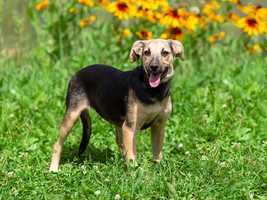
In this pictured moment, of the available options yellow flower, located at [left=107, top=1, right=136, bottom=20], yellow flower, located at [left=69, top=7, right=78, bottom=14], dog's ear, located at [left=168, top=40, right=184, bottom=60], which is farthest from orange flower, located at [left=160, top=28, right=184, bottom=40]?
dog's ear, located at [left=168, top=40, right=184, bottom=60]

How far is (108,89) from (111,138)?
46.3 inches

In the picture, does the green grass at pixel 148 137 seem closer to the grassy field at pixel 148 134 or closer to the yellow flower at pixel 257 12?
the grassy field at pixel 148 134

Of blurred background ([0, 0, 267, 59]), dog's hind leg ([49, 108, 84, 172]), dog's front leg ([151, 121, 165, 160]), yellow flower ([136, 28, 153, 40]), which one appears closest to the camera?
dog's front leg ([151, 121, 165, 160])

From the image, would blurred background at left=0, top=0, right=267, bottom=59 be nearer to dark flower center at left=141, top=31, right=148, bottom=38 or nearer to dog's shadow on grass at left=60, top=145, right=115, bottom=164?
dark flower center at left=141, top=31, right=148, bottom=38

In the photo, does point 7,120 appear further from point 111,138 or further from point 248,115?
point 248,115

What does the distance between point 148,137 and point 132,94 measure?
1434mm

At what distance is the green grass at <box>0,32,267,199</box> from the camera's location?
3.84m

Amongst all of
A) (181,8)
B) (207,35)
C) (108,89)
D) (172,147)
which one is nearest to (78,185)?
(108,89)

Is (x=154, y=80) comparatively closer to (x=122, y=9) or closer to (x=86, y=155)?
(x=86, y=155)

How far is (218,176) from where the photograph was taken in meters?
3.92

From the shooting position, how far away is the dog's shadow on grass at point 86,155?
5045 mm

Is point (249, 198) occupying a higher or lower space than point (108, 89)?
lower

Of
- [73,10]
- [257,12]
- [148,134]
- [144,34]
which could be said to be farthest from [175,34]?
[73,10]

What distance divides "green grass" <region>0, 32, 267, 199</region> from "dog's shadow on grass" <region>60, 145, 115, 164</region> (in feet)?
0.04
